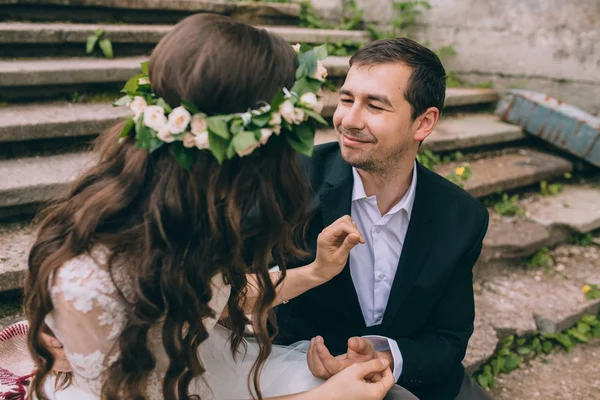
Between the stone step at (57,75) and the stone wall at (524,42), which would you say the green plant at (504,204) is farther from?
the stone step at (57,75)

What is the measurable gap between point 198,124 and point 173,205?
220 millimetres

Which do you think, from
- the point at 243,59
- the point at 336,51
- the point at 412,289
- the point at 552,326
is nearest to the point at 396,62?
the point at 412,289

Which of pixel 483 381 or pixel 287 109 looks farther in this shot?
pixel 483 381

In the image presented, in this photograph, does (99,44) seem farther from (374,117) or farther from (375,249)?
(375,249)

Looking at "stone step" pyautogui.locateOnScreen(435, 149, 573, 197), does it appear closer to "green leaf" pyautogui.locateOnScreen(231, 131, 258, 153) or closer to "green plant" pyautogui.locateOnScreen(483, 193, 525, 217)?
"green plant" pyautogui.locateOnScreen(483, 193, 525, 217)

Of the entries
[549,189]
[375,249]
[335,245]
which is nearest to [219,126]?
[335,245]

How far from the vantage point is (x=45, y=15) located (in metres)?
4.17

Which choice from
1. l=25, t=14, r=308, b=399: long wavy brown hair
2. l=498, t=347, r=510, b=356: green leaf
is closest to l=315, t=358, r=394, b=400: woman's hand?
l=25, t=14, r=308, b=399: long wavy brown hair

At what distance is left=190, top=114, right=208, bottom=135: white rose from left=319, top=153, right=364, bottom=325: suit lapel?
1052 mm

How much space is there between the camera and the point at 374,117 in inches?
92.2

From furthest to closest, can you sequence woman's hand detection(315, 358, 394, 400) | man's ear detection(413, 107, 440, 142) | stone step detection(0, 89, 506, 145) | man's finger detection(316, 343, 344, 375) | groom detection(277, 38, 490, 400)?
stone step detection(0, 89, 506, 145), man's ear detection(413, 107, 440, 142), groom detection(277, 38, 490, 400), man's finger detection(316, 343, 344, 375), woman's hand detection(315, 358, 394, 400)

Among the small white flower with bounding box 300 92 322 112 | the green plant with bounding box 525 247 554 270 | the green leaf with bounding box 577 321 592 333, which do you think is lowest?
the green leaf with bounding box 577 321 592 333

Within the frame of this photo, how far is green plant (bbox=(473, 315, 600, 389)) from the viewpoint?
3.14 metres

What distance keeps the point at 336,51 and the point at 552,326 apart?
3030 millimetres
